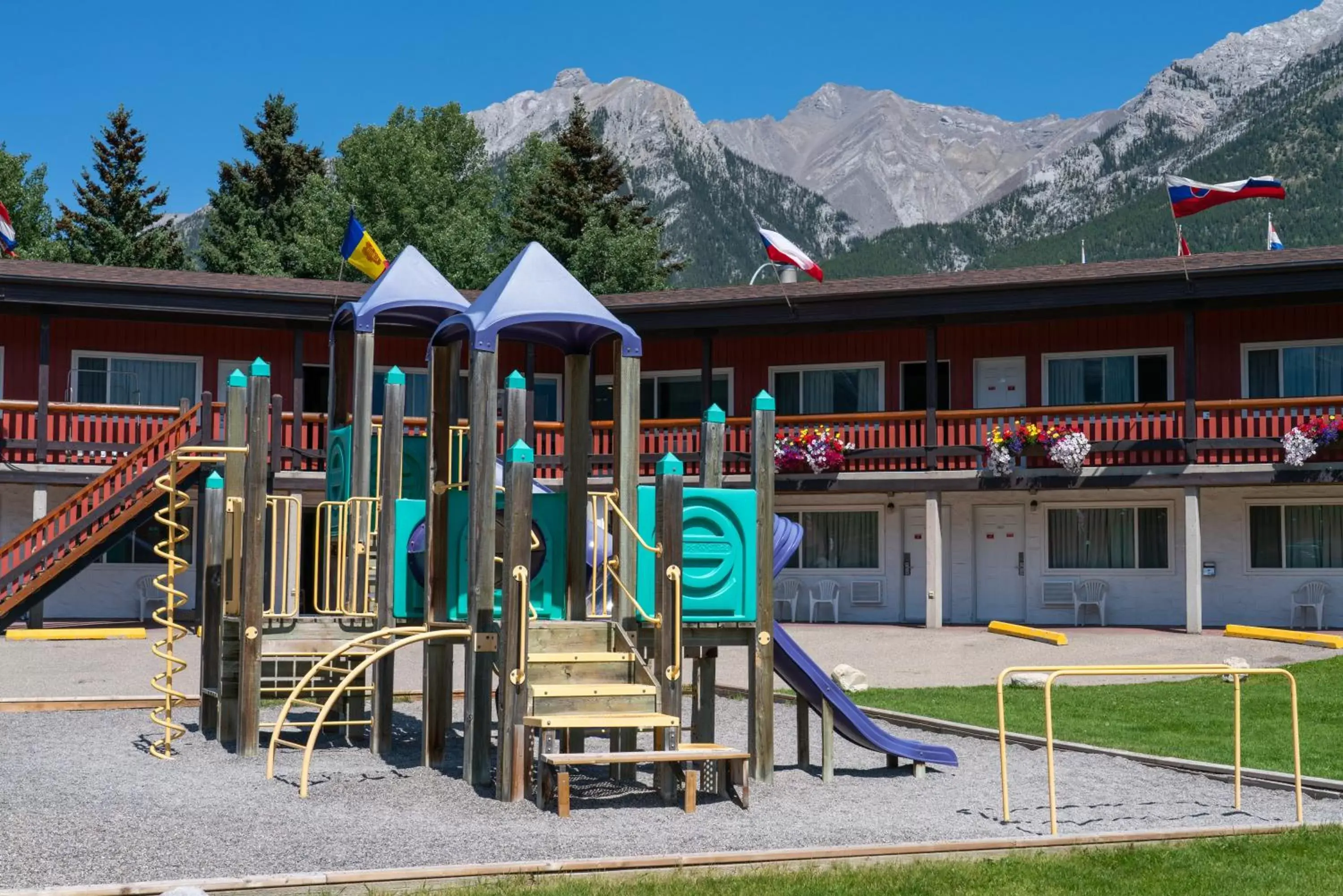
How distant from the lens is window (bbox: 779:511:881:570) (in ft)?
95.7

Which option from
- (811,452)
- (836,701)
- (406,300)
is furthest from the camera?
(811,452)

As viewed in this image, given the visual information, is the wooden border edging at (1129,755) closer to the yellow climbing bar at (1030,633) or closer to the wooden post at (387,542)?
the wooden post at (387,542)

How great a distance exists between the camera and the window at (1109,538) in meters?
27.6

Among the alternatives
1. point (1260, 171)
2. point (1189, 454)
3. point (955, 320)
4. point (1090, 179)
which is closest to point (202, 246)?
point (955, 320)

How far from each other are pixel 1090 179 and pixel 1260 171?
162 feet

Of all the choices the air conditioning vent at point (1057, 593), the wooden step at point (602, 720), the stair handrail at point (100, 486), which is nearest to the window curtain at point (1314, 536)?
the air conditioning vent at point (1057, 593)

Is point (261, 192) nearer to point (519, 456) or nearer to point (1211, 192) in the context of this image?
point (1211, 192)

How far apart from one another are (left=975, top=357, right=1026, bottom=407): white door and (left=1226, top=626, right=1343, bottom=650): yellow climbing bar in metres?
6.22

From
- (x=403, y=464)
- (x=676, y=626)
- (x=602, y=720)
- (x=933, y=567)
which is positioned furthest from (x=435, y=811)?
(x=933, y=567)

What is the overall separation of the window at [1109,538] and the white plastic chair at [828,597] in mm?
3860

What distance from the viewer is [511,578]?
11234mm

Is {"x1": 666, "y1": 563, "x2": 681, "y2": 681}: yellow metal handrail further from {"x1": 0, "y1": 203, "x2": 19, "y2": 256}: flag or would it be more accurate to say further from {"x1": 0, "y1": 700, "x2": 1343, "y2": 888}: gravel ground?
{"x1": 0, "y1": 203, "x2": 19, "y2": 256}: flag

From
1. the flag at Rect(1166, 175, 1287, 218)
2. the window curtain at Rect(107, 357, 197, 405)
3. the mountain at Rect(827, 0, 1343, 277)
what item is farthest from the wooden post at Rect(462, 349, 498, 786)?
the mountain at Rect(827, 0, 1343, 277)

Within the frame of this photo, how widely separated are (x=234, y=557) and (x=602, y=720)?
4973 millimetres
